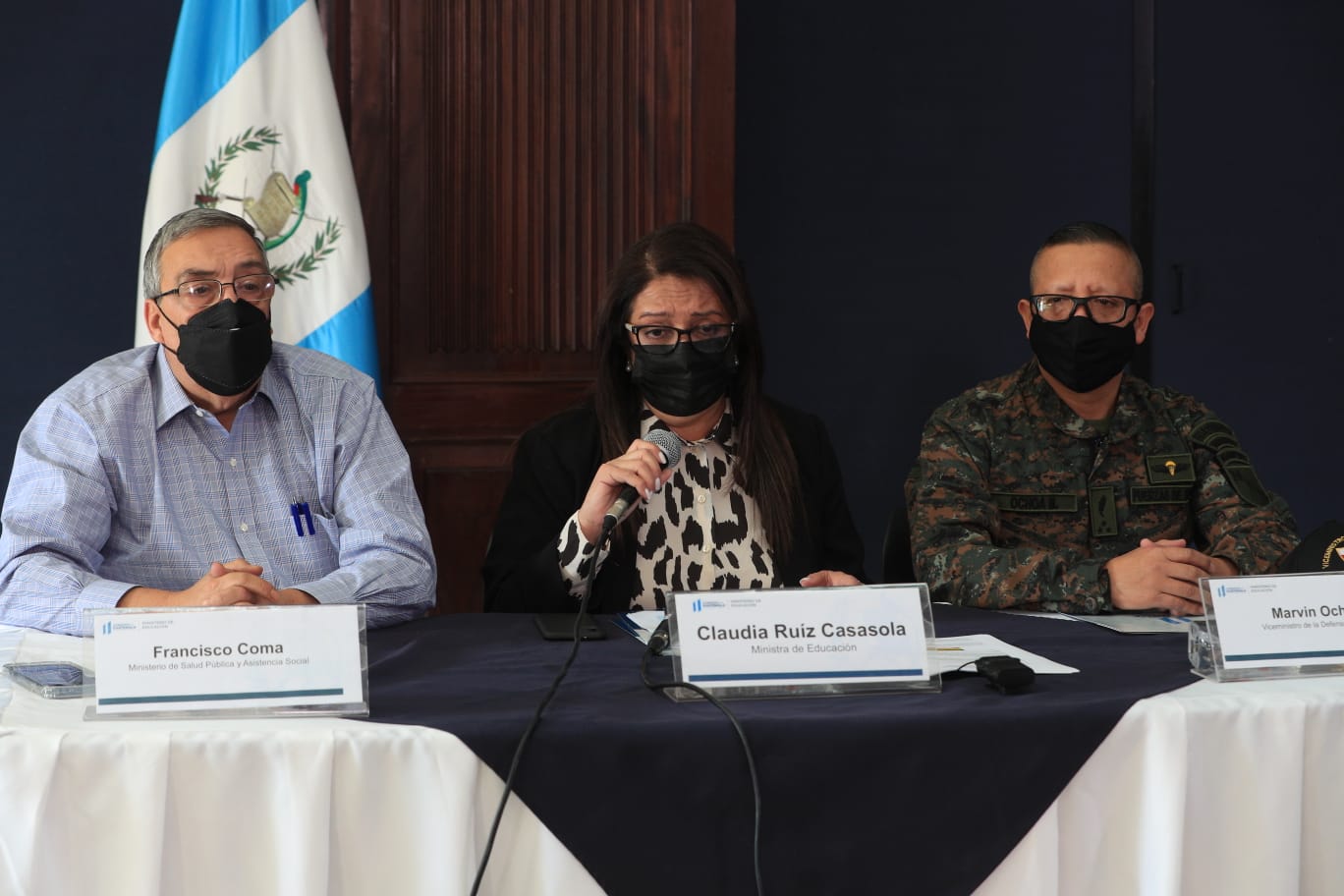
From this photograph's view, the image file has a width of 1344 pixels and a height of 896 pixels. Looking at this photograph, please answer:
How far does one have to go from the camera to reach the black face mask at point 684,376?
7.45 feet

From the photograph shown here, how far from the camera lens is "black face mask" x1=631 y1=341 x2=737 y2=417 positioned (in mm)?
2271

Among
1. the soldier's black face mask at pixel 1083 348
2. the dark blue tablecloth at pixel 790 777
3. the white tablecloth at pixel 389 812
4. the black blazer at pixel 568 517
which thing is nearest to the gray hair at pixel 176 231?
the black blazer at pixel 568 517

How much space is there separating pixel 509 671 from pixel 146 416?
888 mm

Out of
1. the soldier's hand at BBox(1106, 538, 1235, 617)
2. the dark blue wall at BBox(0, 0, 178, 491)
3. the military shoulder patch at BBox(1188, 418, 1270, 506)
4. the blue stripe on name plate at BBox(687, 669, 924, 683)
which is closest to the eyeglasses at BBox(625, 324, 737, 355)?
the soldier's hand at BBox(1106, 538, 1235, 617)

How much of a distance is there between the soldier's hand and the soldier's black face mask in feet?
1.52

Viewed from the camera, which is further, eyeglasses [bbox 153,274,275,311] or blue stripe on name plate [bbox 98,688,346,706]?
eyeglasses [bbox 153,274,275,311]

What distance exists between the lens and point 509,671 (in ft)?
5.39

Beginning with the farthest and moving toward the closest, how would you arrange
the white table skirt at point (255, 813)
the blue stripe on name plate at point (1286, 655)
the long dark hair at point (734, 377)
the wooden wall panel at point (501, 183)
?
1. the wooden wall panel at point (501, 183)
2. the long dark hair at point (734, 377)
3. the blue stripe on name plate at point (1286, 655)
4. the white table skirt at point (255, 813)

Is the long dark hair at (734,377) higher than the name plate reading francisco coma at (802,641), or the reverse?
the long dark hair at (734,377)

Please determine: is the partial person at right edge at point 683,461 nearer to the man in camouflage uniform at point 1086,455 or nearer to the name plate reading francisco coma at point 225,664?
the man in camouflage uniform at point 1086,455

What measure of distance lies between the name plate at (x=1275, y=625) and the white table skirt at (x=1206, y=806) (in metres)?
0.08

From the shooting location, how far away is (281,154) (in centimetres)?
306

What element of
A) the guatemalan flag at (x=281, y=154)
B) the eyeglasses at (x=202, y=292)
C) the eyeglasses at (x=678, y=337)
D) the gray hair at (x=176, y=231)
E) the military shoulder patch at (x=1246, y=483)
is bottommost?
the military shoulder patch at (x=1246, y=483)

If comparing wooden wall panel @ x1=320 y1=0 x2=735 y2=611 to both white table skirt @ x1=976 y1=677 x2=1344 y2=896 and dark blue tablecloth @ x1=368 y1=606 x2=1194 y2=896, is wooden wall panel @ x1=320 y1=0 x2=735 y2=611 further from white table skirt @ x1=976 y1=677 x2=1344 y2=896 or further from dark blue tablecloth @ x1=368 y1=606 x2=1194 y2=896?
white table skirt @ x1=976 y1=677 x2=1344 y2=896
